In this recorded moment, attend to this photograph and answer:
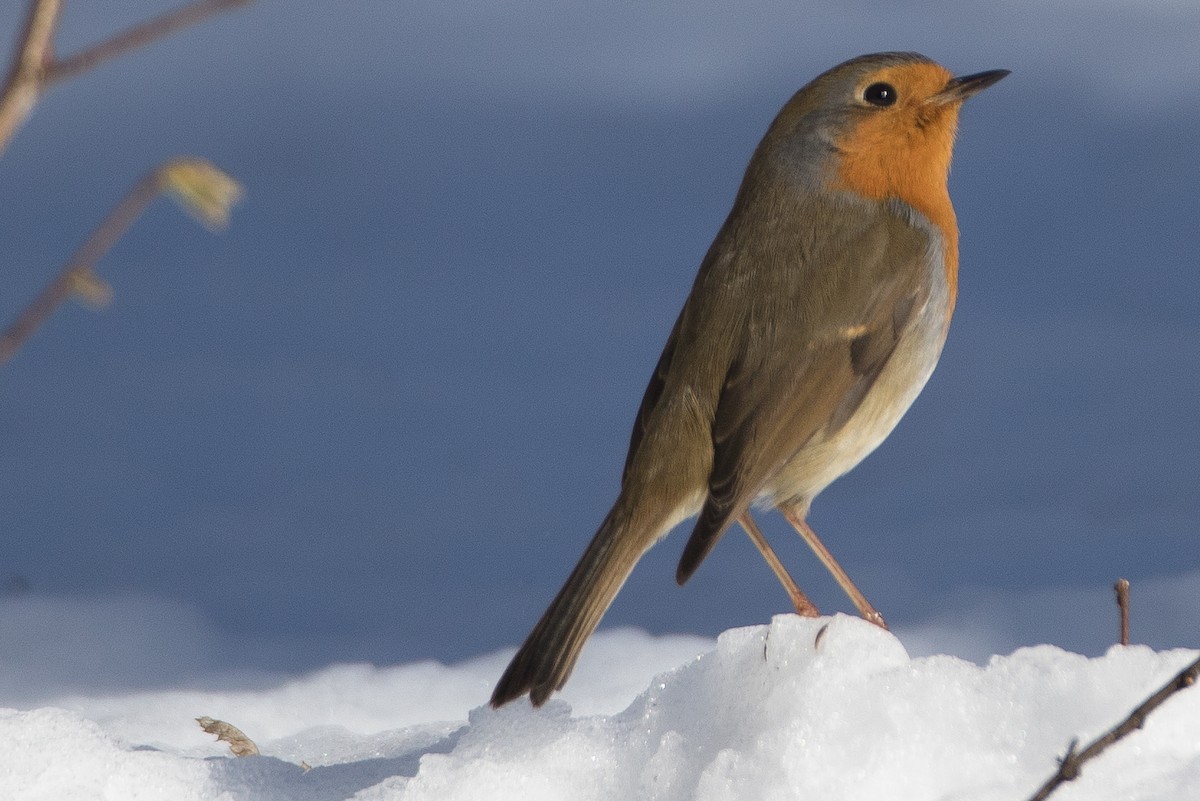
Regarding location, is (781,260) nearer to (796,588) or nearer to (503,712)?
(796,588)

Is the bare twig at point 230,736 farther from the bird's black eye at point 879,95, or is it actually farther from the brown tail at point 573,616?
the bird's black eye at point 879,95

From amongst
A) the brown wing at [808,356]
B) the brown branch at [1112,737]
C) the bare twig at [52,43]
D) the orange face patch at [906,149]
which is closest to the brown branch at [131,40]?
the bare twig at [52,43]

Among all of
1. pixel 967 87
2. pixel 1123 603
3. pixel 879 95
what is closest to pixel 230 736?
pixel 1123 603

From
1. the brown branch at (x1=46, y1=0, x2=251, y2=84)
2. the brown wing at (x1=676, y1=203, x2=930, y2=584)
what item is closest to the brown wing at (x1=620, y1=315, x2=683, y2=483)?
the brown wing at (x1=676, y1=203, x2=930, y2=584)

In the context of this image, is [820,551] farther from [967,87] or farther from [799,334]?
→ [967,87]

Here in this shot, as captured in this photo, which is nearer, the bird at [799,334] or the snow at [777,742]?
the snow at [777,742]

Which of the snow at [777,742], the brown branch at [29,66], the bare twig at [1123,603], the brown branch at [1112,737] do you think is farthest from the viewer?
the bare twig at [1123,603]

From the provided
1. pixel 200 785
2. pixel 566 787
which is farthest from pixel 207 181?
pixel 200 785
